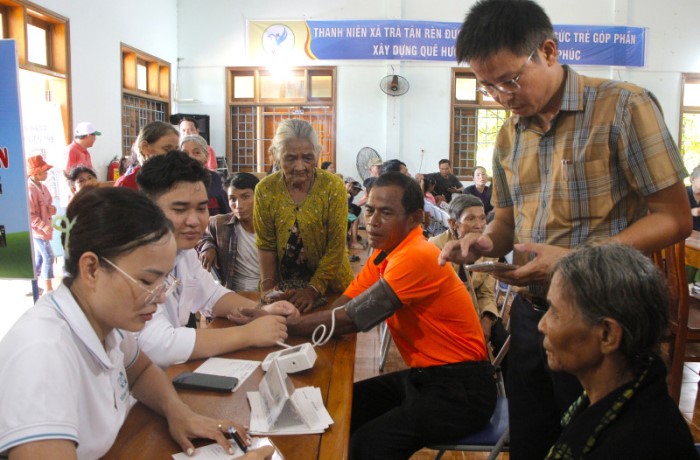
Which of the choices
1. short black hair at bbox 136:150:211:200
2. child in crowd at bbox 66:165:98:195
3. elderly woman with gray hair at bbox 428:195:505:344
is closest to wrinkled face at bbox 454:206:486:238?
elderly woman with gray hair at bbox 428:195:505:344

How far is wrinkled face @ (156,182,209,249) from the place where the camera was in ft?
6.01

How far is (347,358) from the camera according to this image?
1.67m

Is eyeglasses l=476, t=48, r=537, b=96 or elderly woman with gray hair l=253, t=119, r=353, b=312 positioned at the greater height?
eyeglasses l=476, t=48, r=537, b=96

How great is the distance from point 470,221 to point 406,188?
5.13 feet

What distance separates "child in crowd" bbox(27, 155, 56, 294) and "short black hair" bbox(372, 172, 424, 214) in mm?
4201

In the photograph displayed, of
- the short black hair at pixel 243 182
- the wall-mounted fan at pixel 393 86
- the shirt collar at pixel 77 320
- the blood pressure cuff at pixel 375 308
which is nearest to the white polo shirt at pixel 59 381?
the shirt collar at pixel 77 320

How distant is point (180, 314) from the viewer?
1878 mm

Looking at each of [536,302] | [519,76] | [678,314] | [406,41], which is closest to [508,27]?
[519,76]

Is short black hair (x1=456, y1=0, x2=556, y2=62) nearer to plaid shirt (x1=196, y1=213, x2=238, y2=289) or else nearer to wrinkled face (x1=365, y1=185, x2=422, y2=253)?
wrinkled face (x1=365, y1=185, x2=422, y2=253)

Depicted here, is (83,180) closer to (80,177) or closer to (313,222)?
(80,177)

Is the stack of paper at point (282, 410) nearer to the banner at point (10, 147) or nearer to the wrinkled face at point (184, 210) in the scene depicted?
the wrinkled face at point (184, 210)

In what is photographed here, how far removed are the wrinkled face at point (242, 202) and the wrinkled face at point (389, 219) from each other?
4.35 feet

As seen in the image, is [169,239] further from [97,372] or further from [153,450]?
[153,450]

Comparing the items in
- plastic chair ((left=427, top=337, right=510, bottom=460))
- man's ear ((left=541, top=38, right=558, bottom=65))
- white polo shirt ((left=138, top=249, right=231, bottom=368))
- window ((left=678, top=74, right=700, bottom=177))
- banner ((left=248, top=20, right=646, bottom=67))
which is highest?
banner ((left=248, top=20, right=646, bottom=67))
